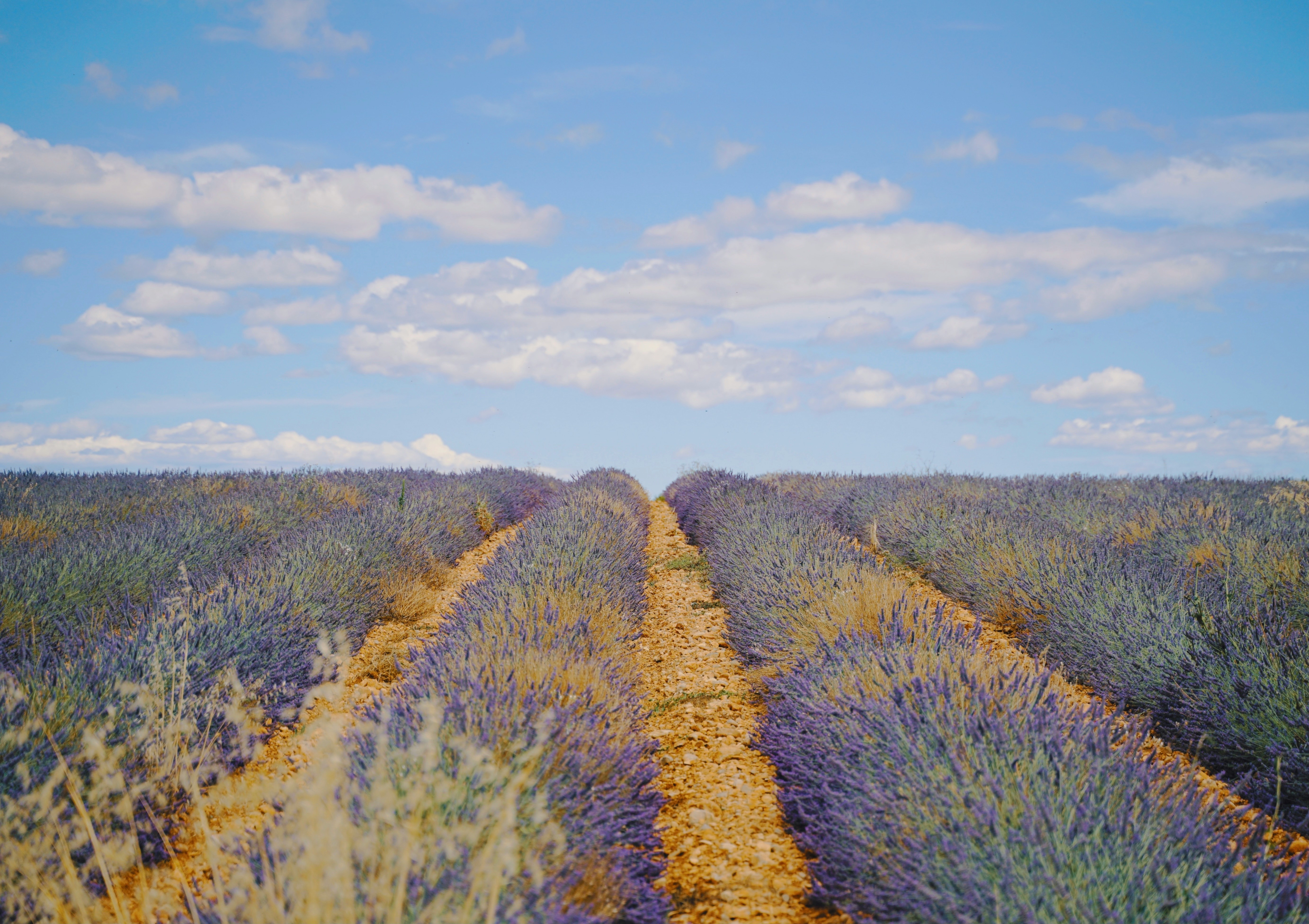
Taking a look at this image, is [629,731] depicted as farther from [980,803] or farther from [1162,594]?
[1162,594]

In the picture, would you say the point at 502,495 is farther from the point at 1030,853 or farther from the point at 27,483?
the point at 1030,853

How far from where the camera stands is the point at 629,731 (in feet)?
11.5

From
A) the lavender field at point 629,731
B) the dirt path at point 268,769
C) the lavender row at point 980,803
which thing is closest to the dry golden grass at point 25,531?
the lavender field at point 629,731

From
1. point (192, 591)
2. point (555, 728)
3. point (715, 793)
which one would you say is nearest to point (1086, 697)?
point (715, 793)

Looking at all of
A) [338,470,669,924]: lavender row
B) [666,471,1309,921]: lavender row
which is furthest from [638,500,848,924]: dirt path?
[338,470,669,924]: lavender row

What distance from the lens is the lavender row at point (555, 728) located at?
2.37m

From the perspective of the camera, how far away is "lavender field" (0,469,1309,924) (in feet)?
7.38

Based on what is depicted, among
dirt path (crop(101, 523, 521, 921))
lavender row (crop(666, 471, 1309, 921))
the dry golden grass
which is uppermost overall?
the dry golden grass

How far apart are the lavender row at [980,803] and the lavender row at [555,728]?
701 millimetres

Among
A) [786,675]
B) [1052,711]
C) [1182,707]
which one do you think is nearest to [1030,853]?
[1052,711]

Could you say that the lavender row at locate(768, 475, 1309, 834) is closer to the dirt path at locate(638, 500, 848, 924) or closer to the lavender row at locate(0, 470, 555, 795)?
the dirt path at locate(638, 500, 848, 924)

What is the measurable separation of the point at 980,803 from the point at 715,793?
1664 millimetres

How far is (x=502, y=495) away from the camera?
47.6 ft

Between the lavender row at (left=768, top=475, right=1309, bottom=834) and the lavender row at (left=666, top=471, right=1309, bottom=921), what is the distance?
31 centimetres
